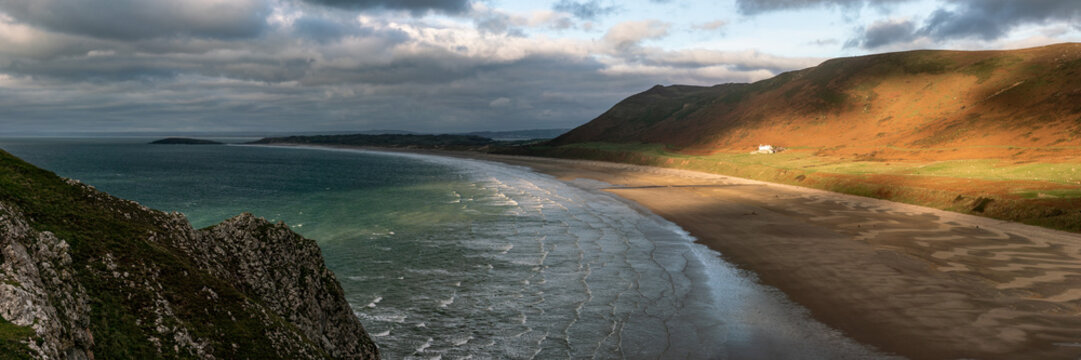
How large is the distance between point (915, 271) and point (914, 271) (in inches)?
1.6

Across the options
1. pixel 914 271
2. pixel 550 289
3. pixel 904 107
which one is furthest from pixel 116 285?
pixel 904 107

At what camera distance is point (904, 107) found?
98.4 metres

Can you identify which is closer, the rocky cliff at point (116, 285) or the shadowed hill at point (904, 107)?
the rocky cliff at point (116, 285)

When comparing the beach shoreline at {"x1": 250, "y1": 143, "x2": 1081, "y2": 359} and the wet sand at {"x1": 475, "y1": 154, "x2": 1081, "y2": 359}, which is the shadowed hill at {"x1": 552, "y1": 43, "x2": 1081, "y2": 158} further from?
the beach shoreline at {"x1": 250, "y1": 143, "x2": 1081, "y2": 359}

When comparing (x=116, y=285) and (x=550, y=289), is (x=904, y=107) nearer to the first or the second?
(x=550, y=289)

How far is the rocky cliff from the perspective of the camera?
4117mm

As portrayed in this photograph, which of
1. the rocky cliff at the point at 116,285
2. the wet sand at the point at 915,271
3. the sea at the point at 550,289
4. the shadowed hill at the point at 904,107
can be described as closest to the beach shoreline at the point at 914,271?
the wet sand at the point at 915,271

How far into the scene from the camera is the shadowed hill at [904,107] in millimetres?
72750

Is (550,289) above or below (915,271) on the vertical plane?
below

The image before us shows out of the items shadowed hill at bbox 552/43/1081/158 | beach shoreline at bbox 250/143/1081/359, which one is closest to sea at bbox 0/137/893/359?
beach shoreline at bbox 250/143/1081/359

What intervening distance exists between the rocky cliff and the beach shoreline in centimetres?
1482

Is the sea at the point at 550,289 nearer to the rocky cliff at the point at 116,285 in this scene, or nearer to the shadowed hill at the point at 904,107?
the rocky cliff at the point at 116,285

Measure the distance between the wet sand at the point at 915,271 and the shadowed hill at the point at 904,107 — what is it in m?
38.9

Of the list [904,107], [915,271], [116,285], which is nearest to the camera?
[116,285]
